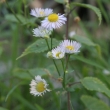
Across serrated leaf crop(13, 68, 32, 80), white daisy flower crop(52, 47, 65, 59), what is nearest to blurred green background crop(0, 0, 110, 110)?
serrated leaf crop(13, 68, 32, 80)

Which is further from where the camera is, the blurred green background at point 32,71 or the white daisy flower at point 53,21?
the blurred green background at point 32,71

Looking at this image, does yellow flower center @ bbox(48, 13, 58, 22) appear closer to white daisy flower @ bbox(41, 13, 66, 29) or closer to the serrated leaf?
white daisy flower @ bbox(41, 13, 66, 29)

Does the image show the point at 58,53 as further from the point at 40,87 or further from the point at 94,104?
the point at 94,104

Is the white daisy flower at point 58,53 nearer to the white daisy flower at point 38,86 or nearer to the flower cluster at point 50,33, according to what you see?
the flower cluster at point 50,33

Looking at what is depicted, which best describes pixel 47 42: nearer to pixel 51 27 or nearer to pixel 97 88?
pixel 51 27

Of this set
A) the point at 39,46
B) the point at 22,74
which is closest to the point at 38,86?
the point at 39,46

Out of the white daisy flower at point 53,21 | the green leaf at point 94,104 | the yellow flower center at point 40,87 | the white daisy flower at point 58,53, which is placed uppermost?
the white daisy flower at point 53,21

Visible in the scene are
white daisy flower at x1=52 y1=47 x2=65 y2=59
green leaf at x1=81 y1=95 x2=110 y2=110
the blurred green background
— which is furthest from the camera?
the blurred green background

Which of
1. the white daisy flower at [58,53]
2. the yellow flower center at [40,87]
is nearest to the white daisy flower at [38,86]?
the yellow flower center at [40,87]

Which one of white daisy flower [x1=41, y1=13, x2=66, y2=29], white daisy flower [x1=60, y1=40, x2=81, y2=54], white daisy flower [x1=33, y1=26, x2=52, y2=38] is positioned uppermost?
white daisy flower [x1=41, y1=13, x2=66, y2=29]
